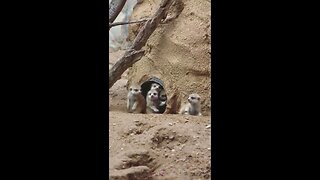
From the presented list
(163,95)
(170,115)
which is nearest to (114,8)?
(163,95)

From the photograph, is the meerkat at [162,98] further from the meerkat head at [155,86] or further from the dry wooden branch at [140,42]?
the dry wooden branch at [140,42]

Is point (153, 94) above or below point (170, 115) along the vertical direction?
above

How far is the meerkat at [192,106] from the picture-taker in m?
3.13

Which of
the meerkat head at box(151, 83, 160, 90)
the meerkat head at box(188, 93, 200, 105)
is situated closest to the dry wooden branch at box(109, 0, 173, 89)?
the meerkat head at box(151, 83, 160, 90)

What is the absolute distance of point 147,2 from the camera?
3.19m

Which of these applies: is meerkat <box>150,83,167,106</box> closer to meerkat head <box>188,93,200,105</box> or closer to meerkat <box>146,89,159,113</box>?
meerkat <box>146,89,159,113</box>

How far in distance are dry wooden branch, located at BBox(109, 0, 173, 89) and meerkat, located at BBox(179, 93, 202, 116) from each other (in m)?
0.36

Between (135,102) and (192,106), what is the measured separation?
1.02 ft

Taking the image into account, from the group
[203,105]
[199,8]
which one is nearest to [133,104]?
[203,105]

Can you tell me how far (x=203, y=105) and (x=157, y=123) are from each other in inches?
10.7

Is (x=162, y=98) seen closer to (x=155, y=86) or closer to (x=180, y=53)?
(x=155, y=86)

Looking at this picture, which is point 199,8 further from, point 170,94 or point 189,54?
point 170,94

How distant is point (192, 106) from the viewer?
3.15 m

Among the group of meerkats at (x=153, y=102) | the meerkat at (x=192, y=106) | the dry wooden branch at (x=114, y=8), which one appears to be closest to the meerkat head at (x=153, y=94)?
the group of meerkats at (x=153, y=102)
